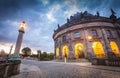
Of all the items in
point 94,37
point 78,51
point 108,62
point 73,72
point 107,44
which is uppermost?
point 94,37

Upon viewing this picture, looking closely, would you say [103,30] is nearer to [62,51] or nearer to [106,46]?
[106,46]

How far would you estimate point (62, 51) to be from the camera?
24703 mm

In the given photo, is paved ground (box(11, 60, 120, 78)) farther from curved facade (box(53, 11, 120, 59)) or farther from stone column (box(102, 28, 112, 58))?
stone column (box(102, 28, 112, 58))

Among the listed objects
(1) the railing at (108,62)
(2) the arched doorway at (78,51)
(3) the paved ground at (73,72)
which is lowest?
(3) the paved ground at (73,72)

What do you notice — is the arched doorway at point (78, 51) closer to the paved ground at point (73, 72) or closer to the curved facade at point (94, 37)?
A: the curved facade at point (94, 37)

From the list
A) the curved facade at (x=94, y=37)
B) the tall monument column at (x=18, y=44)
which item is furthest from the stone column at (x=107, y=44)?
the tall monument column at (x=18, y=44)

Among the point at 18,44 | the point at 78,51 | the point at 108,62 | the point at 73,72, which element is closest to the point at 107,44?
the point at 78,51

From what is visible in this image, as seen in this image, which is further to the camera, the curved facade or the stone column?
the curved facade

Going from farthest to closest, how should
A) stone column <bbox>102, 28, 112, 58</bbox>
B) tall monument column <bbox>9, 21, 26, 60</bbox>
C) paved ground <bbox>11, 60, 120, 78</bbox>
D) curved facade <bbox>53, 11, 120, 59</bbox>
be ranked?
curved facade <bbox>53, 11, 120, 59</bbox> → stone column <bbox>102, 28, 112, 58</bbox> → tall monument column <bbox>9, 21, 26, 60</bbox> → paved ground <bbox>11, 60, 120, 78</bbox>

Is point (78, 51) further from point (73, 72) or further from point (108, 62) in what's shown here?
point (73, 72)

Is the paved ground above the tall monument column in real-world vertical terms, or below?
below

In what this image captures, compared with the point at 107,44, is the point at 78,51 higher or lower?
lower

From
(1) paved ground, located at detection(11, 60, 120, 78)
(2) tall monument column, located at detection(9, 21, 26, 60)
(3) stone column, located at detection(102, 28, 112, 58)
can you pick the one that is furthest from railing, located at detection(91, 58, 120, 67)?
(2) tall monument column, located at detection(9, 21, 26, 60)

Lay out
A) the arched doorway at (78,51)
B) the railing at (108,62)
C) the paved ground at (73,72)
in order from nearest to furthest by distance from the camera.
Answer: the paved ground at (73,72) < the railing at (108,62) < the arched doorway at (78,51)
